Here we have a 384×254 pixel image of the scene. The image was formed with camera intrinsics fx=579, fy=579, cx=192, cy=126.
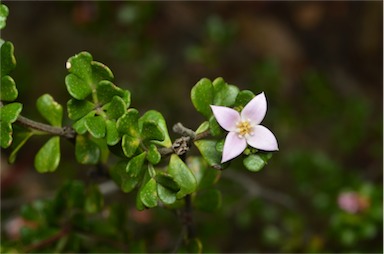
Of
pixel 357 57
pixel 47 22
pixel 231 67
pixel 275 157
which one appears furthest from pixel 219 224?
pixel 47 22

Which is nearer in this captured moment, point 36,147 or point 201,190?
point 201,190

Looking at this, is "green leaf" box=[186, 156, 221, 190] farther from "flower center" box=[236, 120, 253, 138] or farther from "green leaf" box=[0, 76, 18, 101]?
"green leaf" box=[0, 76, 18, 101]

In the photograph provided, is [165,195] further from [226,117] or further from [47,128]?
[47,128]

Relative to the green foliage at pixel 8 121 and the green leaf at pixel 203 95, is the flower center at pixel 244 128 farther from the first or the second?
the green foliage at pixel 8 121

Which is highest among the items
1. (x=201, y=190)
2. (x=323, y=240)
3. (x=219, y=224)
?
(x=201, y=190)

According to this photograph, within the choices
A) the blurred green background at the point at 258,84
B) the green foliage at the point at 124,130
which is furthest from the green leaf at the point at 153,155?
the blurred green background at the point at 258,84

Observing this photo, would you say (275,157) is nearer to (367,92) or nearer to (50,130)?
(367,92)
